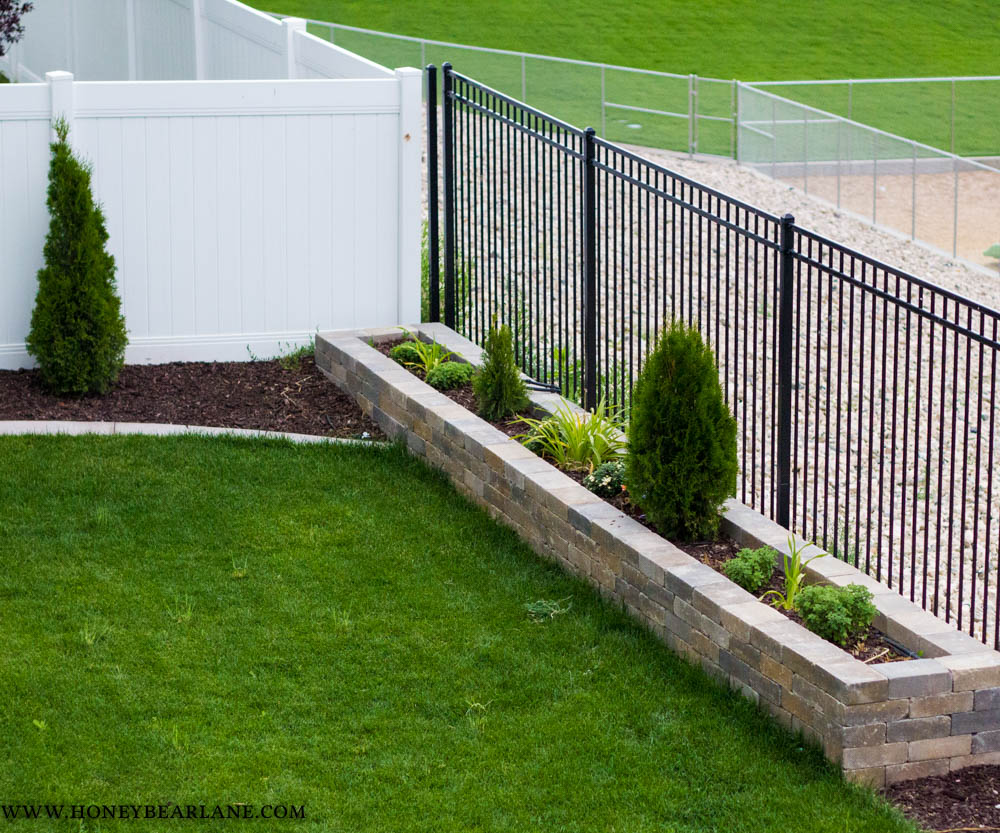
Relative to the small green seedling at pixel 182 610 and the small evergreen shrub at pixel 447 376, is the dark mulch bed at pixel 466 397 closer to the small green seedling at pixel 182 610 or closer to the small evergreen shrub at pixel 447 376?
the small evergreen shrub at pixel 447 376

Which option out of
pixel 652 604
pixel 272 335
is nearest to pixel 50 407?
pixel 272 335

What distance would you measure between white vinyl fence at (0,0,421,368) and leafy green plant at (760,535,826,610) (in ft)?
16.0

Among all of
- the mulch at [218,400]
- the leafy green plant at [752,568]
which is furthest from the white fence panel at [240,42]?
the leafy green plant at [752,568]

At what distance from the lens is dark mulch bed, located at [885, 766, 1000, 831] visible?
490 centimetres

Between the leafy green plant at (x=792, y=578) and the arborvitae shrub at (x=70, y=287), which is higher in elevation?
the arborvitae shrub at (x=70, y=287)

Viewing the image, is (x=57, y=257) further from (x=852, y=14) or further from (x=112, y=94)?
(x=852, y=14)

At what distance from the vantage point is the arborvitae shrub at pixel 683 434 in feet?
20.5

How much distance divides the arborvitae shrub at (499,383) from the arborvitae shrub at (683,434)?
1803 millimetres

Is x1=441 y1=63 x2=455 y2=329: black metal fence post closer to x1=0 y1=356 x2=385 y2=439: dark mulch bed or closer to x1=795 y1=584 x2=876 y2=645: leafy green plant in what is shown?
x1=0 y1=356 x2=385 y2=439: dark mulch bed

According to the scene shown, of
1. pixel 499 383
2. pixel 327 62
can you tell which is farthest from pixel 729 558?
pixel 327 62

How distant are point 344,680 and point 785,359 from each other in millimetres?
2511

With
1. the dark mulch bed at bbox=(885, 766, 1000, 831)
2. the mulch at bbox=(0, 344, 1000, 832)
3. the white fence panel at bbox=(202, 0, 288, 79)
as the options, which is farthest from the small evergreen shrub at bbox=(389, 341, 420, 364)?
the dark mulch bed at bbox=(885, 766, 1000, 831)

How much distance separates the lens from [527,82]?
22094mm

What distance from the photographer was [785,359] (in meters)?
6.58
